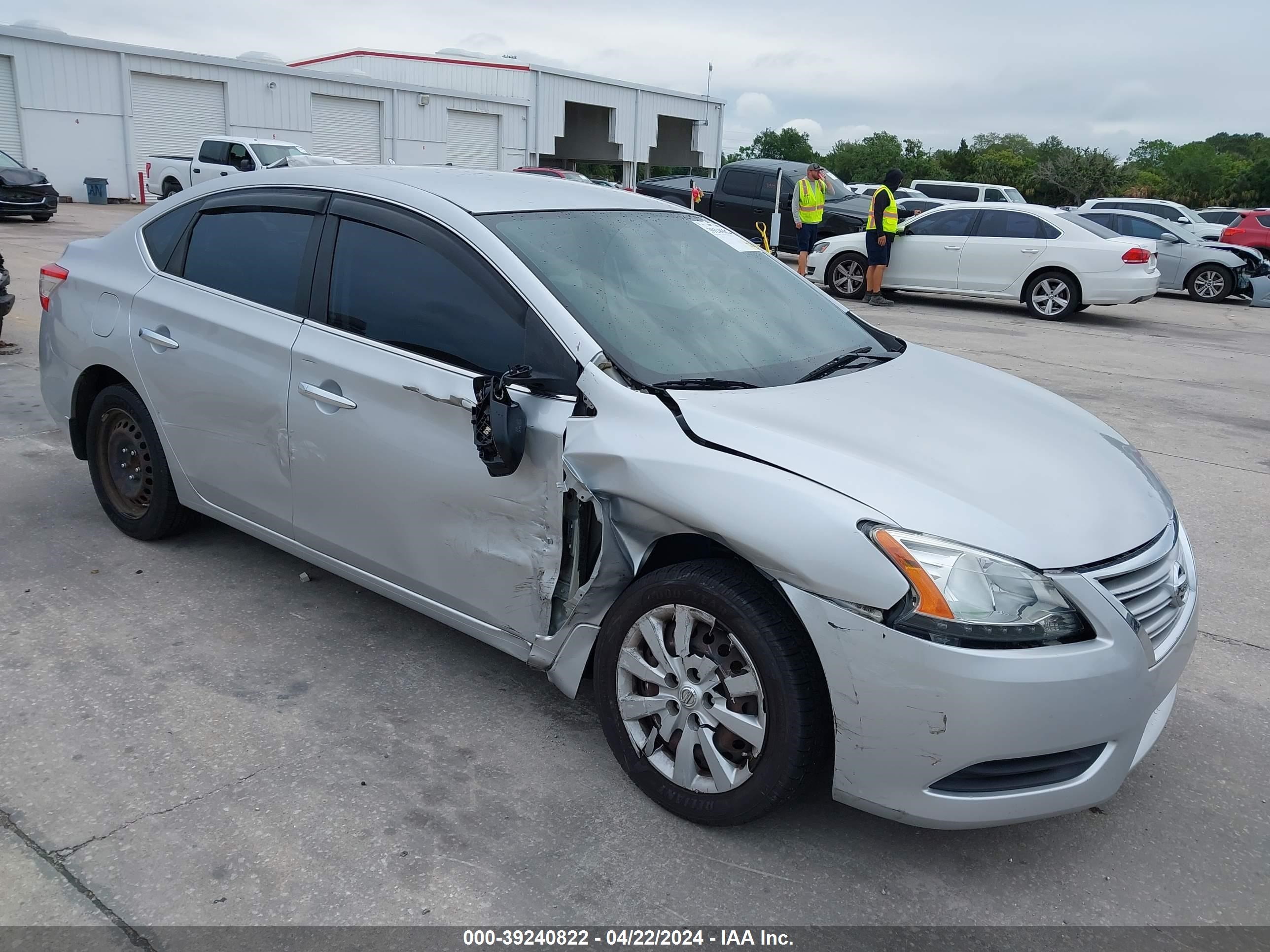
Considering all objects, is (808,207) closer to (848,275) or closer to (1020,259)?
(848,275)

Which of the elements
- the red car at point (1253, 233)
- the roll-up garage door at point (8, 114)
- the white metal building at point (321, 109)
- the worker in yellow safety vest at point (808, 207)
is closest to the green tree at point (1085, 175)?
the white metal building at point (321, 109)

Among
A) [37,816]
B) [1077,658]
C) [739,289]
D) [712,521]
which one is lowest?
[37,816]

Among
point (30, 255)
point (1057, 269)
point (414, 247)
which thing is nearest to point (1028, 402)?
point (414, 247)

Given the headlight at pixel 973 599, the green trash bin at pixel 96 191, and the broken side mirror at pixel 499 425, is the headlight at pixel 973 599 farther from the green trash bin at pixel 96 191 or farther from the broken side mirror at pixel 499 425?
the green trash bin at pixel 96 191

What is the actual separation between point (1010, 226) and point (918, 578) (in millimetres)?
13339

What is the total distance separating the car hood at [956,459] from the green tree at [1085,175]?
49865 mm

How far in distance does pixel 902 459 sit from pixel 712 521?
0.53m

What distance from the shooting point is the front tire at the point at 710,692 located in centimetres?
254

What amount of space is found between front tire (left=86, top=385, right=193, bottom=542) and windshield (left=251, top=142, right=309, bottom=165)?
20.4 metres

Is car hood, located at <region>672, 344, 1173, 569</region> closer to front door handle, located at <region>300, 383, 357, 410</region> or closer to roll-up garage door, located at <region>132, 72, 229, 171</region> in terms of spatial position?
front door handle, located at <region>300, 383, 357, 410</region>

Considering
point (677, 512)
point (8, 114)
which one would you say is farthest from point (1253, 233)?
point (8, 114)

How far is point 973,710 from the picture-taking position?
92.3 inches

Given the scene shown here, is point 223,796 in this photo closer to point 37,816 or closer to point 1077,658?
point 37,816

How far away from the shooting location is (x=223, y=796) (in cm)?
285
